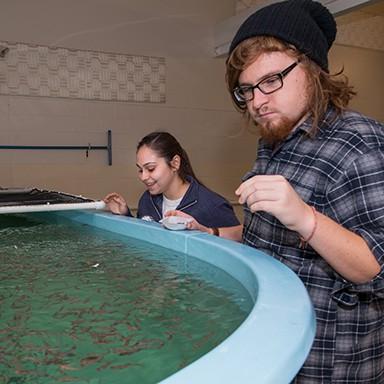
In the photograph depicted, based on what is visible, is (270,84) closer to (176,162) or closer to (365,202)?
(365,202)

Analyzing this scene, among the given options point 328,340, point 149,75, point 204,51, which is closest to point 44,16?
point 149,75

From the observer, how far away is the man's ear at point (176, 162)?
2.27 meters

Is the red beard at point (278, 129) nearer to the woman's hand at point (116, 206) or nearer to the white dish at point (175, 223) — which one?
the white dish at point (175, 223)

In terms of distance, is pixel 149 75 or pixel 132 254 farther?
pixel 149 75

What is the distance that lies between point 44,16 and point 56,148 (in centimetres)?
113

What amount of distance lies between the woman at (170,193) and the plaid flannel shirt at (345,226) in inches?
41.8

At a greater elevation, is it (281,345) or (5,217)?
(281,345)

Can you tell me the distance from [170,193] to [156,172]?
129 millimetres

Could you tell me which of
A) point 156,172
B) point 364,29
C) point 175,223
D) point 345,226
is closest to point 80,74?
point 156,172

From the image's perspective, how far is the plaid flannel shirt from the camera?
0.86 metres

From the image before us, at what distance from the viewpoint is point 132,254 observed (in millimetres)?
1395

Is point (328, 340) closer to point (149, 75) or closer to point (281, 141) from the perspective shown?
point (281, 141)

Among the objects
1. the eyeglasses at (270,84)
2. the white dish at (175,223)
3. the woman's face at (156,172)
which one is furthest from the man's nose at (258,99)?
the woman's face at (156,172)

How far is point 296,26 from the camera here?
3.12ft
